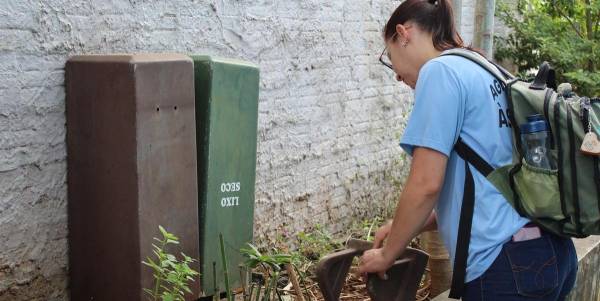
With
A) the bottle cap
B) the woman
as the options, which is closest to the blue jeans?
the woman

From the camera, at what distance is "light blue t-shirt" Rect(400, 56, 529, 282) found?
2.67 metres

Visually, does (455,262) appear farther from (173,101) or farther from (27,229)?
(27,229)

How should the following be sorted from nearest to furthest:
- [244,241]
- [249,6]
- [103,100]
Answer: [103,100] → [244,241] → [249,6]

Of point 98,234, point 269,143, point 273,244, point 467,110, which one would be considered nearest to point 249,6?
point 269,143

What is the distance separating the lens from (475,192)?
274 centimetres

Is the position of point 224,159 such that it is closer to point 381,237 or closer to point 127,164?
point 127,164

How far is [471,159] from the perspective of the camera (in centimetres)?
273

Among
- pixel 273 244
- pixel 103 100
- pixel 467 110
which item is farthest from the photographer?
pixel 273 244

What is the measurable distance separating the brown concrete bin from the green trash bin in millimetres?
154

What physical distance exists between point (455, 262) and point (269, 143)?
2.74 meters

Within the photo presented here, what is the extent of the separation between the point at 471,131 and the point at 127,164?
1.53 m

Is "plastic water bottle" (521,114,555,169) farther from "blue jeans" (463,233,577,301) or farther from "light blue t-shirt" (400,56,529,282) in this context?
"blue jeans" (463,233,577,301)

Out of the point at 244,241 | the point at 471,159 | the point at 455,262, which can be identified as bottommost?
the point at 244,241

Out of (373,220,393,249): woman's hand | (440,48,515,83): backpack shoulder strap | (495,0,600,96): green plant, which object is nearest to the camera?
(440,48,515,83): backpack shoulder strap
